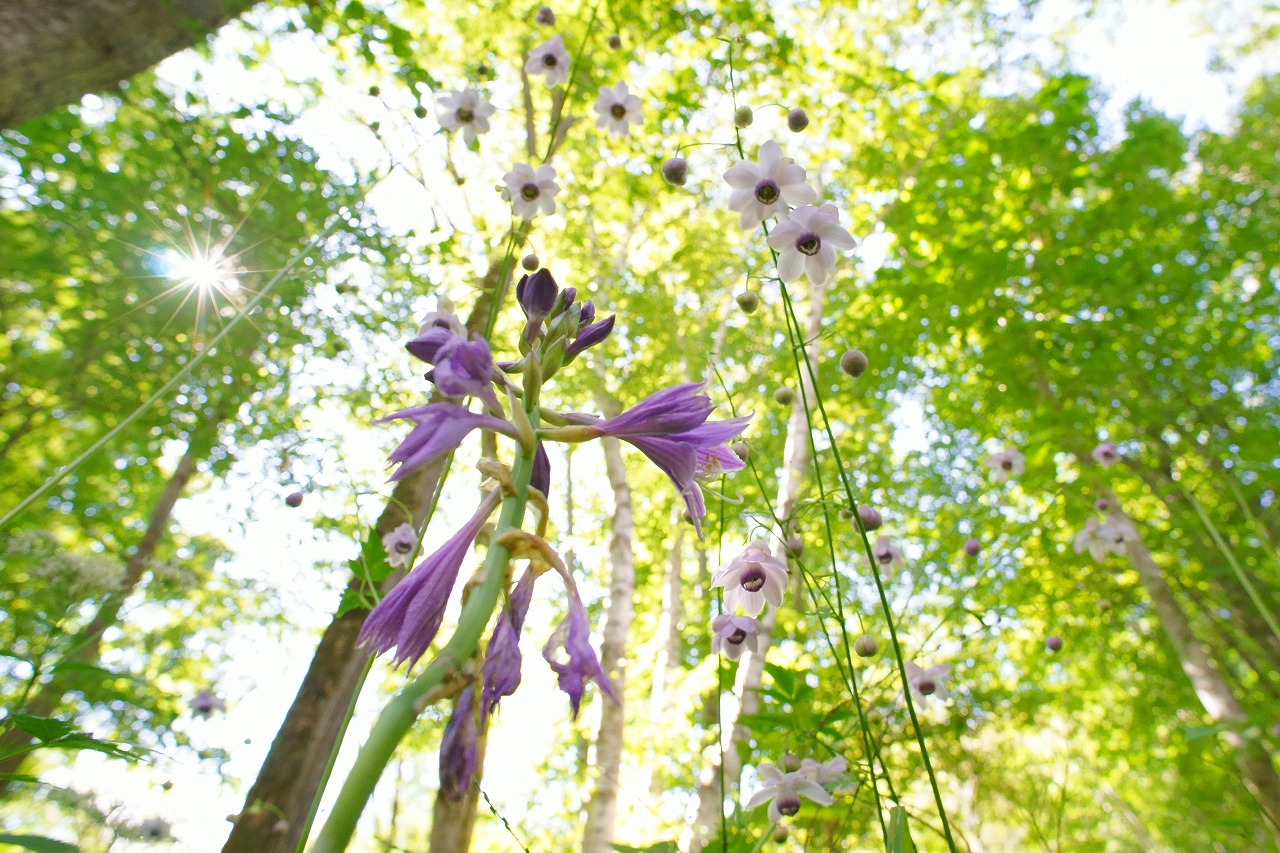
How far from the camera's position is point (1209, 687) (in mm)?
5844

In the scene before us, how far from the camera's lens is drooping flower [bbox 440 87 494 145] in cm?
316

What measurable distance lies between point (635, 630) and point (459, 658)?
1179 cm

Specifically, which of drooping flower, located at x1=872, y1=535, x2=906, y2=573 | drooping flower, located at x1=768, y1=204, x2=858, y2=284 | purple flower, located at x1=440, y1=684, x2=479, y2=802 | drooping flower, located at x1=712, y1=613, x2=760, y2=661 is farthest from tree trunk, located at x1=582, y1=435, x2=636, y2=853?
purple flower, located at x1=440, y1=684, x2=479, y2=802

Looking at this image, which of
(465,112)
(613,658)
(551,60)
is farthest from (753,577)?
(613,658)

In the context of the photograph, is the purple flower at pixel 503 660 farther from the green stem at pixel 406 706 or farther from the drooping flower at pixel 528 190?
the drooping flower at pixel 528 190

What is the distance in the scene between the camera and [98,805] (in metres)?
3.19

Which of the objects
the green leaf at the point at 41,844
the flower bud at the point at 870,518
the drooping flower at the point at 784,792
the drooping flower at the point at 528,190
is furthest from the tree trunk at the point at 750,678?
the green leaf at the point at 41,844

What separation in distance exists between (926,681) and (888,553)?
0.48 m

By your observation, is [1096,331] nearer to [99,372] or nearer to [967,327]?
[967,327]

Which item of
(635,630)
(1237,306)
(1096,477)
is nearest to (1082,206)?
(1237,306)

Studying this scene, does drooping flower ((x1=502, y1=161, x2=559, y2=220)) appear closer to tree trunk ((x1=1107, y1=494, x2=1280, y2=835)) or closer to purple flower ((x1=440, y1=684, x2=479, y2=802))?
purple flower ((x1=440, y1=684, x2=479, y2=802))

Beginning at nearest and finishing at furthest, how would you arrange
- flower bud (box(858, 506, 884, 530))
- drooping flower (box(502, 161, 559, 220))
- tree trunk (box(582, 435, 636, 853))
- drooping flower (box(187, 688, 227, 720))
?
flower bud (box(858, 506, 884, 530)) < drooping flower (box(502, 161, 559, 220)) < drooping flower (box(187, 688, 227, 720)) < tree trunk (box(582, 435, 636, 853))

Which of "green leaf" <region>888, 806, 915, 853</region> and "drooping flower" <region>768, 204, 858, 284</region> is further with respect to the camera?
"drooping flower" <region>768, 204, 858, 284</region>

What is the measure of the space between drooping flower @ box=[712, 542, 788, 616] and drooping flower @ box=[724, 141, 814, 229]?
2.85ft
